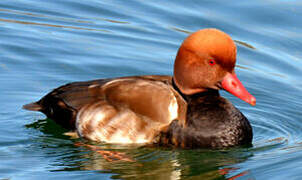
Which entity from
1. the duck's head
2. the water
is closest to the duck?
the duck's head

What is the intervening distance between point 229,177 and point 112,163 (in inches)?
44.3

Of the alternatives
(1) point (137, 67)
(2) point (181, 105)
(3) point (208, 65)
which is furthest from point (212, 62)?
(1) point (137, 67)

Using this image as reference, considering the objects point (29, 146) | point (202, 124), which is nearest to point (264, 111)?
point (202, 124)

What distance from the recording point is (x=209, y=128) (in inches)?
240

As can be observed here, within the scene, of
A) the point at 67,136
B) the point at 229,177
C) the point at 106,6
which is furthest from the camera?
the point at 106,6

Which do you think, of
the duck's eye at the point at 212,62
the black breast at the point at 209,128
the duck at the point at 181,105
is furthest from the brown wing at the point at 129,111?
the duck's eye at the point at 212,62

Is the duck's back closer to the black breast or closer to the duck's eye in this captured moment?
the black breast

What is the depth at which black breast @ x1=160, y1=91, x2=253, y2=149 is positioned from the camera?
6086 millimetres

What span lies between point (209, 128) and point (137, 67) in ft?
8.92

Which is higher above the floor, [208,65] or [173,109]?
[208,65]

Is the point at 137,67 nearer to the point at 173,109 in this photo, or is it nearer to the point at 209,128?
the point at 173,109

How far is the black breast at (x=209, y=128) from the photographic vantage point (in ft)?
20.0

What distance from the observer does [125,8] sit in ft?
35.6

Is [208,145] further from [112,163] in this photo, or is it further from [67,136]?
[67,136]
